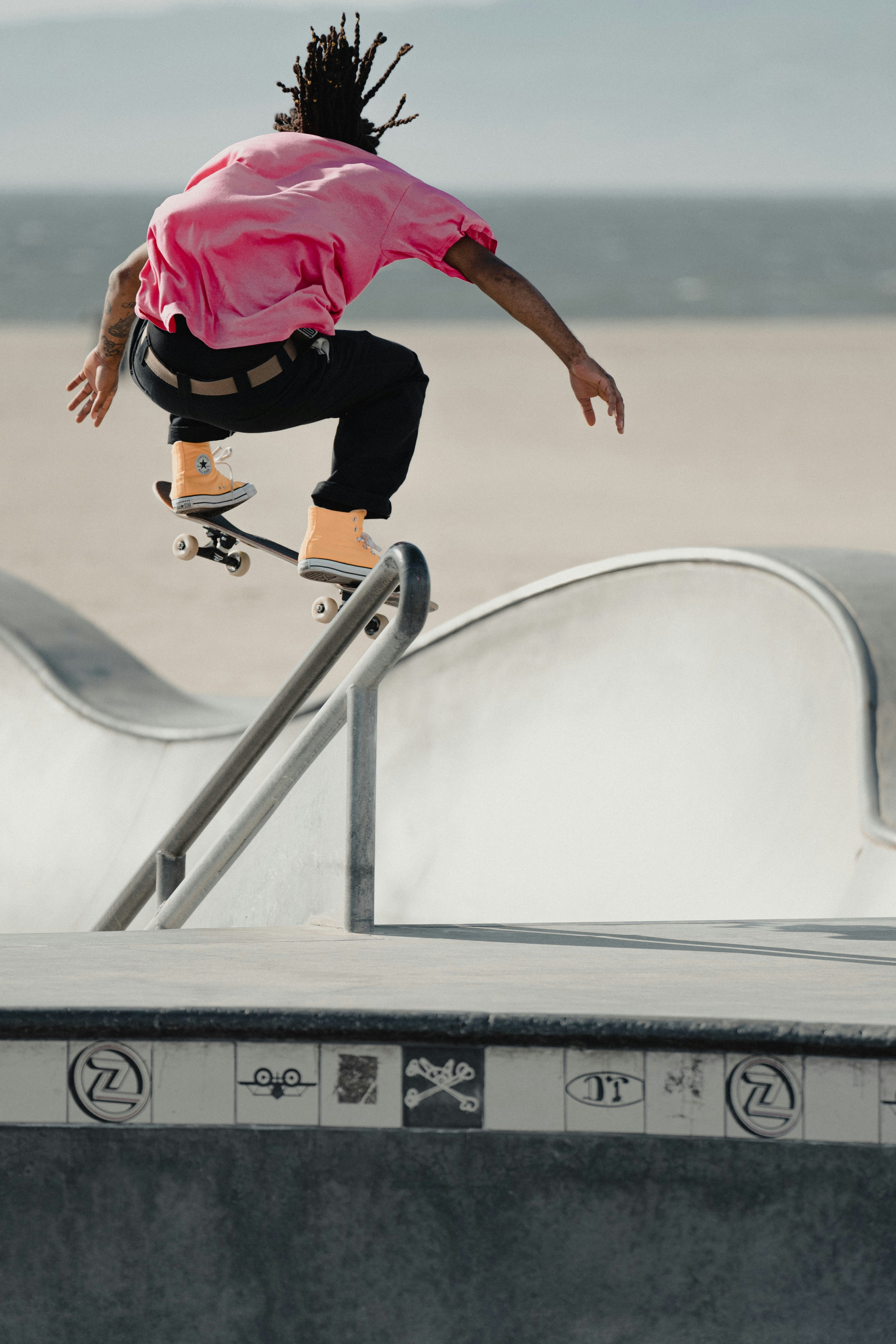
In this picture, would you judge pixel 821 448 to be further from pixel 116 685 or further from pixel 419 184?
pixel 419 184

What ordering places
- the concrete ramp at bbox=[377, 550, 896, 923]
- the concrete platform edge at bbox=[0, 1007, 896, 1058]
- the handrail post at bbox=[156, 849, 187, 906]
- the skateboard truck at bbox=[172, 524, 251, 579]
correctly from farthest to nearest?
the concrete ramp at bbox=[377, 550, 896, 923] < the handrail post at bbox=[156, 849, 187, 906] < the skateboard truck at bbox=[172, 524, 251, 579] < the concrete platform edge at bbox=[0, 1007, 896, 1058]

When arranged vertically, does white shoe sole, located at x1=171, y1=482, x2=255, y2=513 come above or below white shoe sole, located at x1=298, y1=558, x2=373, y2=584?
above

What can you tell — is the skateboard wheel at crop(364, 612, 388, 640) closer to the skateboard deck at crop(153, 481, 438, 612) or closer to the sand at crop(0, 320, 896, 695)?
the skateboard deck at crop(153, 481, 438, 612)

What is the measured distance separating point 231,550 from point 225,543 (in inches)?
1.3

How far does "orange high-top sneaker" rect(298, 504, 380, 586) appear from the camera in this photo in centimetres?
410

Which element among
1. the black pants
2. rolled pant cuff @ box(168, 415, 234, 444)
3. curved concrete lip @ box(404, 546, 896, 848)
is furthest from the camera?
curved concrete lip @ box(404, 546, 896, 848)

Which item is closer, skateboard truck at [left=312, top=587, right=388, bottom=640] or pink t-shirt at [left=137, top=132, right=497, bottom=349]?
pink t-shirt at [left=137, top=132, right=497, bottom=349]

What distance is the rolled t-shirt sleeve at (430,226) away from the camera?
3.80 meters

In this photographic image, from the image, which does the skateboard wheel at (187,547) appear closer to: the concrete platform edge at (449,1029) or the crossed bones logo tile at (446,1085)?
the concrete platform edge at (449,1029)

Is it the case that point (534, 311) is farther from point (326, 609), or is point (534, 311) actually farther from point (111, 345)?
point (111, 345)

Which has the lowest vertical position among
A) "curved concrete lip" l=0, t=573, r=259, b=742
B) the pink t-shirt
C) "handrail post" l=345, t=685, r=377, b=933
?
"handrail post" l=345, t=685, r=377, b=933

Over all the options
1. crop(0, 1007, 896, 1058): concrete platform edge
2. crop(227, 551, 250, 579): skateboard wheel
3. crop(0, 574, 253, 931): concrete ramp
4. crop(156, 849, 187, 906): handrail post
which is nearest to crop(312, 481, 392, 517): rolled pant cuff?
crop(227, 551, 250, 579): skateboard wheel

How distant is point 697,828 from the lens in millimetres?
5461

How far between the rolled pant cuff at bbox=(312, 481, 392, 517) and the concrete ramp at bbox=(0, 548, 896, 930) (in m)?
0.76
